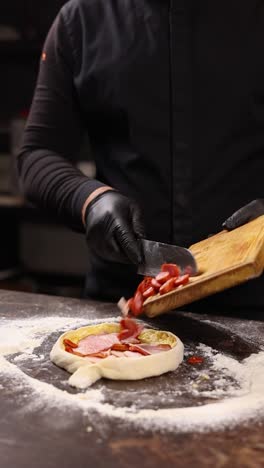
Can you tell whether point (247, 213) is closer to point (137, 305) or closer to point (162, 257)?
point (162, 257)

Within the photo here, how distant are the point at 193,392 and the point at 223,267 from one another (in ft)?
0.91

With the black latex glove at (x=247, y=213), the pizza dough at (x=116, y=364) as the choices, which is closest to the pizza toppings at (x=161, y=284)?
the pizza dough at (x=116, y=364)

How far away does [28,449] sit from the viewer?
3.50ft

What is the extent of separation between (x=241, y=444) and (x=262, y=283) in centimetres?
81

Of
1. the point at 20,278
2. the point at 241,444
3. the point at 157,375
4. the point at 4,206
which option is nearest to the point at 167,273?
the point at 157,375

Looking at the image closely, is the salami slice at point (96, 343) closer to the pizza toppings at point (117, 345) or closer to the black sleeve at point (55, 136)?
the pizza toppings at point (117, 345)

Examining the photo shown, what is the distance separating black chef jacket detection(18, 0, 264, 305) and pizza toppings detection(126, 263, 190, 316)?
304 millimetres

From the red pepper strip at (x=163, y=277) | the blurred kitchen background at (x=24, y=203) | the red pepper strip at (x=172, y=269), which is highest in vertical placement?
the red pepper strip at (x=172, y=269)

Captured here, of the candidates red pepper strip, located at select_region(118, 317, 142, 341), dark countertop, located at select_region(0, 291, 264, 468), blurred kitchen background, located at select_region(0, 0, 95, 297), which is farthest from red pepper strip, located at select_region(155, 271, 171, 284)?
blurred kitchen background, located at select_region(0, 0, 95, 297)

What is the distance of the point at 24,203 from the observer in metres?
3.98

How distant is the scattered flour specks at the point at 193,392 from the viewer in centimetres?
117

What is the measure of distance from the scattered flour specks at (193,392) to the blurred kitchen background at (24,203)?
8.20ft

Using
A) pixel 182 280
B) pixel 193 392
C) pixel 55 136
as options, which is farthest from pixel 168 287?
pixel 55 136

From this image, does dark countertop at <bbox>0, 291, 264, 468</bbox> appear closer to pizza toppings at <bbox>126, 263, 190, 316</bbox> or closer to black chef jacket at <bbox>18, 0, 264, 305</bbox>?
pizza toppings at <bbox>126, 263, 190, 316</bbox>
